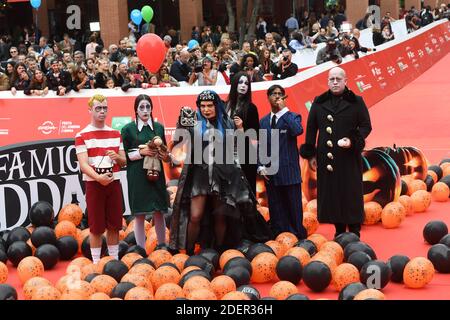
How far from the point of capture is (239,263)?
8844 mm

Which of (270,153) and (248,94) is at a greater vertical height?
(248,94)

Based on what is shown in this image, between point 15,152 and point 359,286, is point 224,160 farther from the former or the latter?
point 15,152

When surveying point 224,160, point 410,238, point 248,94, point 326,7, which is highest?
point 326,7

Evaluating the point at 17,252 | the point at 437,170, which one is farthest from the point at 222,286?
the point at 437,170

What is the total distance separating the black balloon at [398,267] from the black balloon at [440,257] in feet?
1.37

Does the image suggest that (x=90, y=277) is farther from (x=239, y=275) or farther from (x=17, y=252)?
(x=17, y=252)

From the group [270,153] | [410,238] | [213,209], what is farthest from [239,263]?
[410,238]

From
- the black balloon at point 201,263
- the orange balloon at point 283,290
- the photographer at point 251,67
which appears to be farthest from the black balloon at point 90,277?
the photographer at point 251,67

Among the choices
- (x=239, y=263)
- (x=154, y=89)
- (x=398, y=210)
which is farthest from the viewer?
(x=154, y=89)

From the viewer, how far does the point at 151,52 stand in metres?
16.4

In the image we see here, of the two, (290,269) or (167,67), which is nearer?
(290,269)

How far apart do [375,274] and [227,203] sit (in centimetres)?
187

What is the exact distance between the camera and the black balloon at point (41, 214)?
1097cm

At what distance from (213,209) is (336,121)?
168 cm
